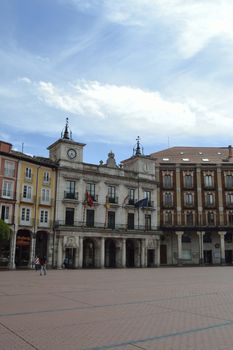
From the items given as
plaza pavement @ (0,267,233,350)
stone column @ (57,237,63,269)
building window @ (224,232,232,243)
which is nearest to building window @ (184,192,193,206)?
building window @ (224,232,232,243)

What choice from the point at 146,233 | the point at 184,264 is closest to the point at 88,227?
the point at 146,233

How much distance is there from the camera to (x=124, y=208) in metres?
57.5

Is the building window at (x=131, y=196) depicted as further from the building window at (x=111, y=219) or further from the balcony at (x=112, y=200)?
the building window at (x=111, y=219)

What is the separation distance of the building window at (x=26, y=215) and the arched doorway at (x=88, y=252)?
1051 cm

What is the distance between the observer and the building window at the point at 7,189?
45900mm

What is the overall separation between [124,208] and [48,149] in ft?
48.3

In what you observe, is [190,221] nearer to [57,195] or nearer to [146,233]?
[146,233]

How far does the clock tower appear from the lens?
53.3 m

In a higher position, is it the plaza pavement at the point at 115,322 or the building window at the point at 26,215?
the building window at the point at 26,215

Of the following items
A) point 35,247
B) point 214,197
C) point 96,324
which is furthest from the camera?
point 214,197

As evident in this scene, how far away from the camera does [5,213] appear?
45.6 metres

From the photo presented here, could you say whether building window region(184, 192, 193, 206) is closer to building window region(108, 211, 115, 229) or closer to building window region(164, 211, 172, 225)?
building window region(164, 211, 172, 225)

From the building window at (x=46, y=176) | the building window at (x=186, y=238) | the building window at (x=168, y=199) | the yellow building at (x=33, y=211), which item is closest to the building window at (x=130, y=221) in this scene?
the building window at (x=168, y=199)

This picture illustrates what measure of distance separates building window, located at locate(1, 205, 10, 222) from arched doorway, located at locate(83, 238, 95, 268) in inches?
528
